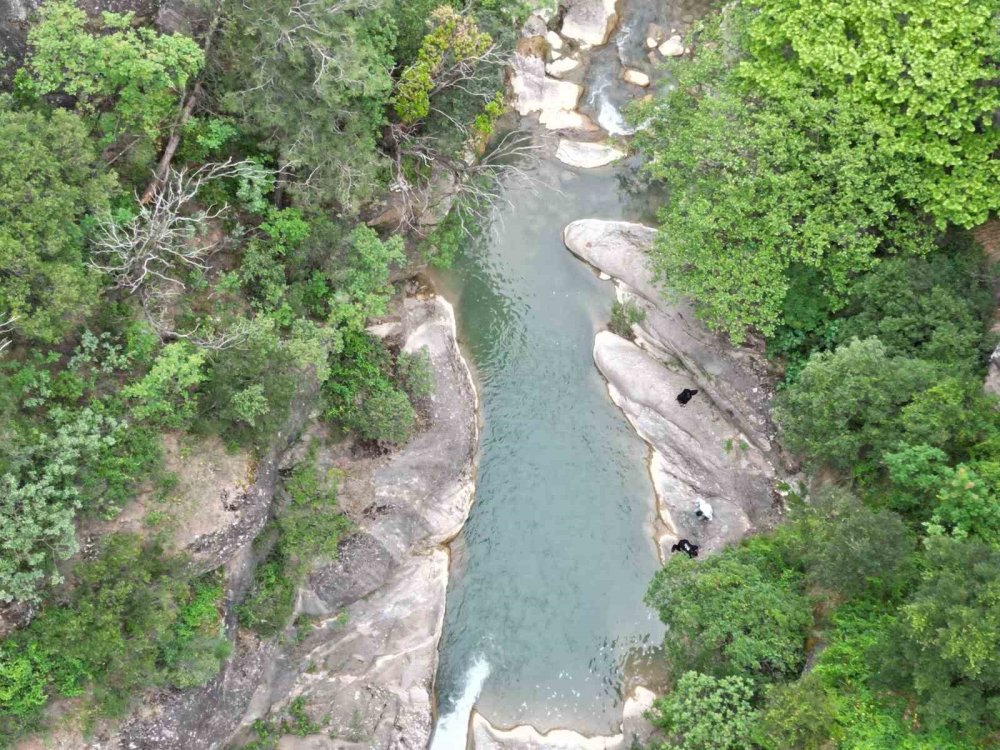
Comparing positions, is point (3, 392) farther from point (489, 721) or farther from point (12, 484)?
point (489, 721)

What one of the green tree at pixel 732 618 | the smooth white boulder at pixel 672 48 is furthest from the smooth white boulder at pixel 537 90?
the green tree at pixel 732 618

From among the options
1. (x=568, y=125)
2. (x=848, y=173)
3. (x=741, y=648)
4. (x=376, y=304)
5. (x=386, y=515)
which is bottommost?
(x=386, y=515)

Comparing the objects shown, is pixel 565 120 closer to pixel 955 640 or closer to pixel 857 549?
pixel 857 549

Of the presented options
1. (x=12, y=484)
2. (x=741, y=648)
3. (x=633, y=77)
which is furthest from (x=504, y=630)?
(x=633, y=77)

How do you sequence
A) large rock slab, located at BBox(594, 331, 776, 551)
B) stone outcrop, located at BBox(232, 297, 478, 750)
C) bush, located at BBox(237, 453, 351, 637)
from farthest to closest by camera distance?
large rock slab, located at BBox(594, 331, 776, 551) < stone outcrop, located at BBox(232, 297, 478, 750) < bush, located at BBox(237, 453, 351, 637)

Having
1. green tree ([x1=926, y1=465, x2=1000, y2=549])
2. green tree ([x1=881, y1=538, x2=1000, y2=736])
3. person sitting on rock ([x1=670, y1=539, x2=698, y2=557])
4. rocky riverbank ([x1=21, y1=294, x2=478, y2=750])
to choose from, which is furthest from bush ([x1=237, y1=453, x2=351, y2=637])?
green tree ([x1=926, y1=465, x2=1000, y2=549])

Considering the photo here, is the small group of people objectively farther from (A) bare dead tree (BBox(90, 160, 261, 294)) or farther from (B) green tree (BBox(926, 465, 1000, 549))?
(A) bare dead tree (BBox(90, 160, 261, 294))

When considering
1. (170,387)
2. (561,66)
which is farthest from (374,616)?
(561,66)

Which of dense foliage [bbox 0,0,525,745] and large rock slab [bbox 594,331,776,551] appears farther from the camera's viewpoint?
large rock slab [bbox 594,331,776,551]
